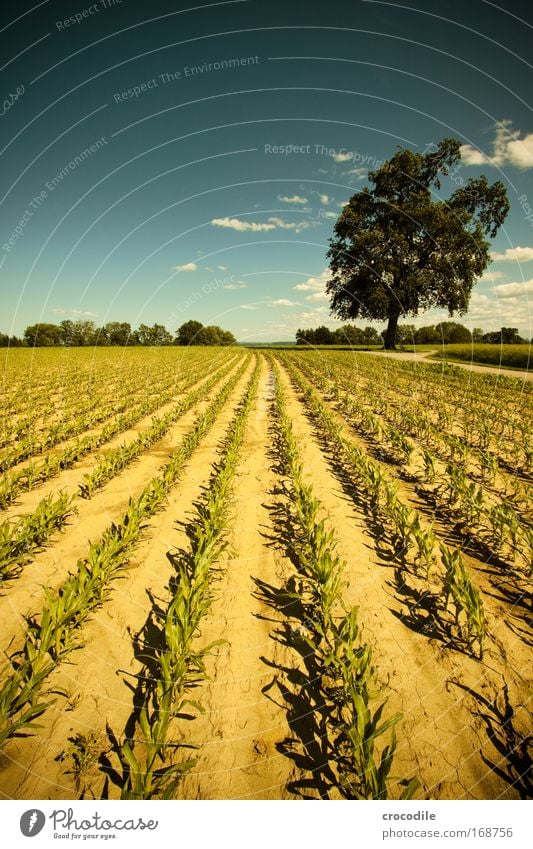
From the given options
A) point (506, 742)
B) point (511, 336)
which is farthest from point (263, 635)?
point (511, 336)

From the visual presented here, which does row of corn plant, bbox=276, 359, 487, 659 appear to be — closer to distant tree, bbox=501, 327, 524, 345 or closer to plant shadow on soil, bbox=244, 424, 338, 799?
plant shadow on soil, bbox=244, 424, 338, 799

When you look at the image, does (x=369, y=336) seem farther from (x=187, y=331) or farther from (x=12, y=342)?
(x=12, y=342)

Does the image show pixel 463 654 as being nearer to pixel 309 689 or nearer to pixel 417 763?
pixel 417 763

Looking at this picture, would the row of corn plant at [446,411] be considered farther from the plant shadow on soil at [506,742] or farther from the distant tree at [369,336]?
the distant tree at [369,336]

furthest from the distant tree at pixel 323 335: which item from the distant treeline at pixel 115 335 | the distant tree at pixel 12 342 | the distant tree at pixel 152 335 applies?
the distant tree at pixel 12 342

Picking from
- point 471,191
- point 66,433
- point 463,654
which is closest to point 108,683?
point 463,654

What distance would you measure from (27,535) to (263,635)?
12.4ft

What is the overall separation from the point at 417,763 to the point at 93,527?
5429 millimetres

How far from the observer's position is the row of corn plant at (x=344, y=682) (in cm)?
251

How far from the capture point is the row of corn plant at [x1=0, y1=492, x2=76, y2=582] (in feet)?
15.1

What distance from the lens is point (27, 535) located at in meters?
5.00

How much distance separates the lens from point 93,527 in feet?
19.4

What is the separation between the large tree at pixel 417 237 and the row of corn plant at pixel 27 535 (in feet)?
133

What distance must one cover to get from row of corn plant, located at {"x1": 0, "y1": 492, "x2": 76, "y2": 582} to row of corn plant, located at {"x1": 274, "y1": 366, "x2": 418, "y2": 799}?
3948mm
